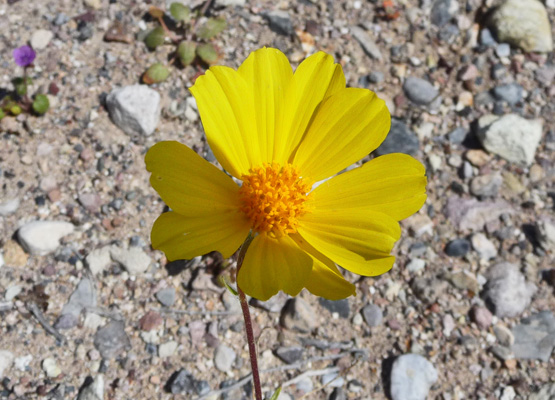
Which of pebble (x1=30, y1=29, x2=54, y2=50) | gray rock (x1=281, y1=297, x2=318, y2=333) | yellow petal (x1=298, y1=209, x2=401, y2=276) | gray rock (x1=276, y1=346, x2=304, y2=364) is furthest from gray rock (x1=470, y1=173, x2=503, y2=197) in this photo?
pebble (x1=30, y1=29, x2=54, y2=50)

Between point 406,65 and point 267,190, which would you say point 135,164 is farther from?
point 406,65

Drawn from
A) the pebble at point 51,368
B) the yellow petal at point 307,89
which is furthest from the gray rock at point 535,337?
the pebble at point 51,368

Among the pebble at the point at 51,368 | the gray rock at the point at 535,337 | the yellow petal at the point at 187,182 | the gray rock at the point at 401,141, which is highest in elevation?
the yellow petal at the point at 187,182

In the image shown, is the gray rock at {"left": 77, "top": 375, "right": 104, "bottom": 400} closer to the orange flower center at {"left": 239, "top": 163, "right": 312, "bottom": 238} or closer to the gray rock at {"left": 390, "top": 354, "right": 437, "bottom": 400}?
the orange flower center at {"left": 239, "top": 163, "right": 312, "bottom": 238}

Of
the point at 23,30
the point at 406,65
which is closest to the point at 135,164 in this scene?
the point at 23,30

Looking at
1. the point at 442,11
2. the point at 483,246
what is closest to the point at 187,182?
the point at 483,246

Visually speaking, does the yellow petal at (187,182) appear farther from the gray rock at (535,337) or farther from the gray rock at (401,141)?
the gray rock at (535,337)
